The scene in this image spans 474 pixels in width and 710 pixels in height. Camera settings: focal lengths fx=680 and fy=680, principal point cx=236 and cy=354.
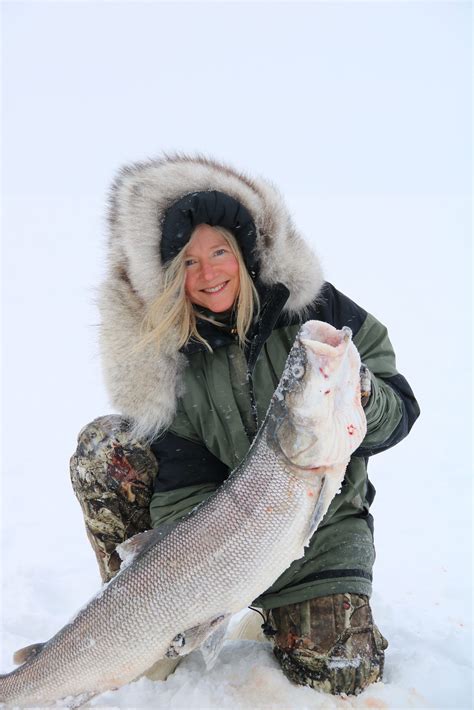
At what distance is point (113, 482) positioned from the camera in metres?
3.29

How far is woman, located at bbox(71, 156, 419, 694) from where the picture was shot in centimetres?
306

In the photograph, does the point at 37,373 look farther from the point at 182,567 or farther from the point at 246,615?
the point at 182,567

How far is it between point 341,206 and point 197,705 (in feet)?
72.7

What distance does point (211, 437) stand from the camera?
317 cm

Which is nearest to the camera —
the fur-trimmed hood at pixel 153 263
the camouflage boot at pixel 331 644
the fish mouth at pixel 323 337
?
the fish mouth at pixel 323 337

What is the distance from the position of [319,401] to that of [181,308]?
40.5 inches

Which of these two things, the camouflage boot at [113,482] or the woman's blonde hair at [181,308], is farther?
the camouflage boot at [113,482]

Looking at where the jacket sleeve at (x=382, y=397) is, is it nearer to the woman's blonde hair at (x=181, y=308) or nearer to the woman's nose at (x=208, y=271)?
the woman's blonde hair at (x=181, y=308)

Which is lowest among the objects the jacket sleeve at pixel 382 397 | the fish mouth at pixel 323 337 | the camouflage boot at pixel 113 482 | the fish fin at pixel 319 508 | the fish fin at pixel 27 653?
the fish fin at pixel 27 653

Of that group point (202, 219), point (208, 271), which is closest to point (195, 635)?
point (208, 271)

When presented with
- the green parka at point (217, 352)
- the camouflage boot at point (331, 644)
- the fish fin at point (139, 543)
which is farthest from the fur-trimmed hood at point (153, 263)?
the camouflage boot at point (331, 644)

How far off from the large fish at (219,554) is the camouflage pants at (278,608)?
532 mm

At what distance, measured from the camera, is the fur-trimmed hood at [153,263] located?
10.3ft

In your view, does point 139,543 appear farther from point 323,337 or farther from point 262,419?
point 323,337
